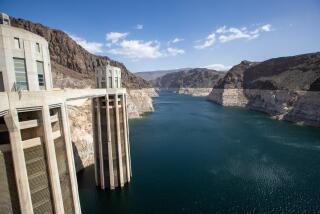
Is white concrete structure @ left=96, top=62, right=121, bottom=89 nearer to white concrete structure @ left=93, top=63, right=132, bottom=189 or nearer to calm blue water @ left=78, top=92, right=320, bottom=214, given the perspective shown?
white concrete structure @ left=93, top=63, right=132, bottom=189

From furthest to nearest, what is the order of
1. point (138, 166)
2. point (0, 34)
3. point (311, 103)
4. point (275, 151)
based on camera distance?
point (311, 103) → point (275, 151) → point (138, 166) → point (0, 34)

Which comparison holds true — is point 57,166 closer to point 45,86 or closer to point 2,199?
point 2,199

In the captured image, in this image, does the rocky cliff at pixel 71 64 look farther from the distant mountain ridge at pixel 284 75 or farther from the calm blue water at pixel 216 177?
the distant mountain ridge at pixel 284 75

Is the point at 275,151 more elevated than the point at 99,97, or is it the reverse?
the point at 99,97

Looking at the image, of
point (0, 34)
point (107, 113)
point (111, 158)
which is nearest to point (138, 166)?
point (111, 158)

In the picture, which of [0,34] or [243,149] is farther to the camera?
[243,149]

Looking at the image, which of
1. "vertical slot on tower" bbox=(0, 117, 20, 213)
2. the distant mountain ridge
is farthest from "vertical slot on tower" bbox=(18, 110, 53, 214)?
the distant mountain ridge

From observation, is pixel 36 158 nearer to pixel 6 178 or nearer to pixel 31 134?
pixel 31 134
